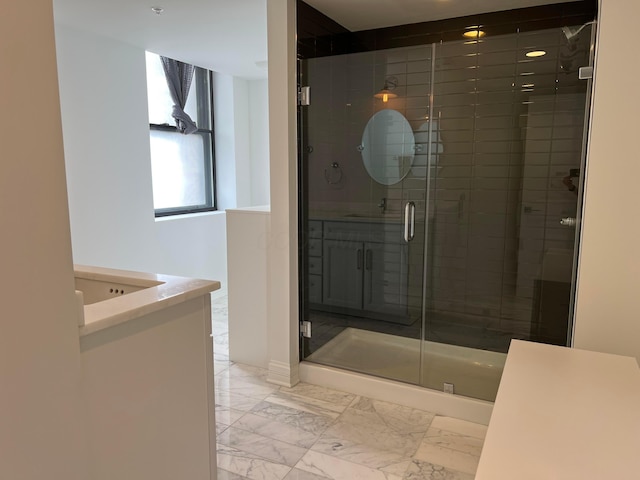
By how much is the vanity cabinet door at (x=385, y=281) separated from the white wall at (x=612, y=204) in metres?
1.58

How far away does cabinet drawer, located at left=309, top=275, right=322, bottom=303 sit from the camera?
3131 mm

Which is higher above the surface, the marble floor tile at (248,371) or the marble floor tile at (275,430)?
the marble floor tile at (248,371)

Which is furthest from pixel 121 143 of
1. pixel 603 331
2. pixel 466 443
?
pixel 603 331

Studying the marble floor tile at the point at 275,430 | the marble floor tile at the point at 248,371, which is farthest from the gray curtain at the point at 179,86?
the marble floor tile at the point at 275,430

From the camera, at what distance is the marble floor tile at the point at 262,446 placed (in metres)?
2.20

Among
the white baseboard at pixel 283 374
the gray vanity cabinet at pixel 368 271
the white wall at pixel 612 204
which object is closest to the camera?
the white wall at pixel 612 204

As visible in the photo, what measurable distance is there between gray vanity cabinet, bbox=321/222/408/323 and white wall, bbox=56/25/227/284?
73.1 inches

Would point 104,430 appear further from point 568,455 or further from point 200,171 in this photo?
point 200,171

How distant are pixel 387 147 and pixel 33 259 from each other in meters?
2.85

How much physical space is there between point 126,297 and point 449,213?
8.45ft

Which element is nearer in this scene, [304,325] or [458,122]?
[304,325]

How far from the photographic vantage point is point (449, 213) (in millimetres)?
3459

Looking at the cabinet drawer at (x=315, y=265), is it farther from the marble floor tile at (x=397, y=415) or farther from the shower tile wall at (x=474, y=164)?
the marble floor tile at (x=397, y=415)

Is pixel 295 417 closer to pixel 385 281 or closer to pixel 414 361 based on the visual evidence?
pixel 414 361
